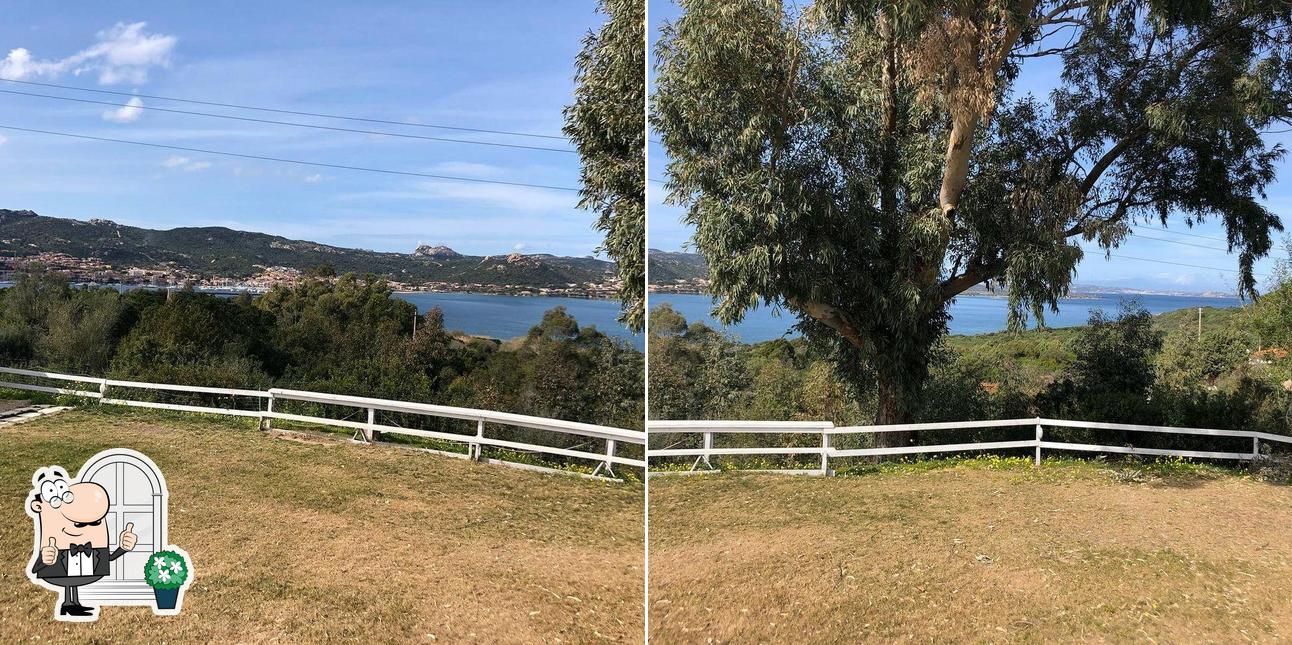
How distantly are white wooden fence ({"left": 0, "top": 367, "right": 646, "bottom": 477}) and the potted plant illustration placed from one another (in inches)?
18.3

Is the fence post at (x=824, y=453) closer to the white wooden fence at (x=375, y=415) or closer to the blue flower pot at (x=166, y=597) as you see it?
the white wooden fence at (x=375, y=415)

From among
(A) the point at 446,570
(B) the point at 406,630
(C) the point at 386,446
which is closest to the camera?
(B) the point at 406,630

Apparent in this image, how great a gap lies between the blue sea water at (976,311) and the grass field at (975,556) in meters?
0.49

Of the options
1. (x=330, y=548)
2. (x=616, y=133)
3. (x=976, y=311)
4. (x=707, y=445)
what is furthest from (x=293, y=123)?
(x=976, y=311)

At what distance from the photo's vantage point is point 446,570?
7.71 ft

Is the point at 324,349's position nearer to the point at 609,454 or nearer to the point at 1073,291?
the point at 609,454

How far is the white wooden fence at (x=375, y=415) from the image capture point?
2.37m

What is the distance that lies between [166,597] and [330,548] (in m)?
0.51

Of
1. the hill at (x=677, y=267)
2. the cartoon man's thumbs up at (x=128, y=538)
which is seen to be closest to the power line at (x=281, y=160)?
the hill at (x=677, y=267)

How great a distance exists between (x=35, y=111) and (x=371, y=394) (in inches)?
55.1

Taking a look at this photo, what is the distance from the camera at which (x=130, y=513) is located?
235 centimetres

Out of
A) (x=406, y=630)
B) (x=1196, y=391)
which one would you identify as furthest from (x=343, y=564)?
(x=1196, y=391)

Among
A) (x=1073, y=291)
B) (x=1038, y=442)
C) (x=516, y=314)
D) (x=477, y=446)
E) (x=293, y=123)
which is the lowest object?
(x=477, y=446)

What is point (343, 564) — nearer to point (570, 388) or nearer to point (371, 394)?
point (371, 394)
